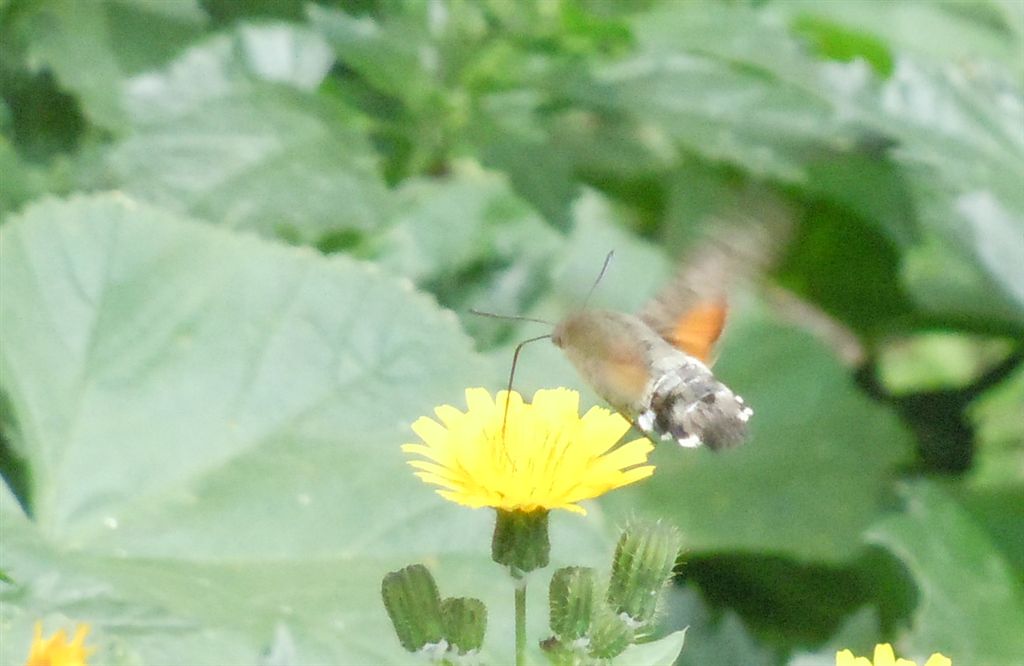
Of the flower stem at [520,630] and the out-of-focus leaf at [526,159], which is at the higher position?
the flower stem at [520,630]

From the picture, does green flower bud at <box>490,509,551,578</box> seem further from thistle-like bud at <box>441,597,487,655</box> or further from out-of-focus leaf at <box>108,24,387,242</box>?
out-of-focus leaf at <box>108,24,387,242</box>

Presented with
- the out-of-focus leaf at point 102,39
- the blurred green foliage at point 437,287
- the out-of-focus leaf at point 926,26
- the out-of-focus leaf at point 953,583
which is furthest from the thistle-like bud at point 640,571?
the out-of-focus leaf at point 926,26

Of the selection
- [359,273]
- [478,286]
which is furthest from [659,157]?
[359,273]

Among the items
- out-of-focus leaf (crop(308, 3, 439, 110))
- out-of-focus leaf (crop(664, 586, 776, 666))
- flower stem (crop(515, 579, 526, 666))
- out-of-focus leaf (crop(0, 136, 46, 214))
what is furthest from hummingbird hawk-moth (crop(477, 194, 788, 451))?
out-of-focus leaf (crop(0, 136, 46, 214))

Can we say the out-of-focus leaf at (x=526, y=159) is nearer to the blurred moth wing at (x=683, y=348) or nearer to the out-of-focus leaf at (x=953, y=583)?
the blurred moth wing at (x=683, y=348)

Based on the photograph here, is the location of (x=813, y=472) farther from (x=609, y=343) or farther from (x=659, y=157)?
(x=609, y=343)
